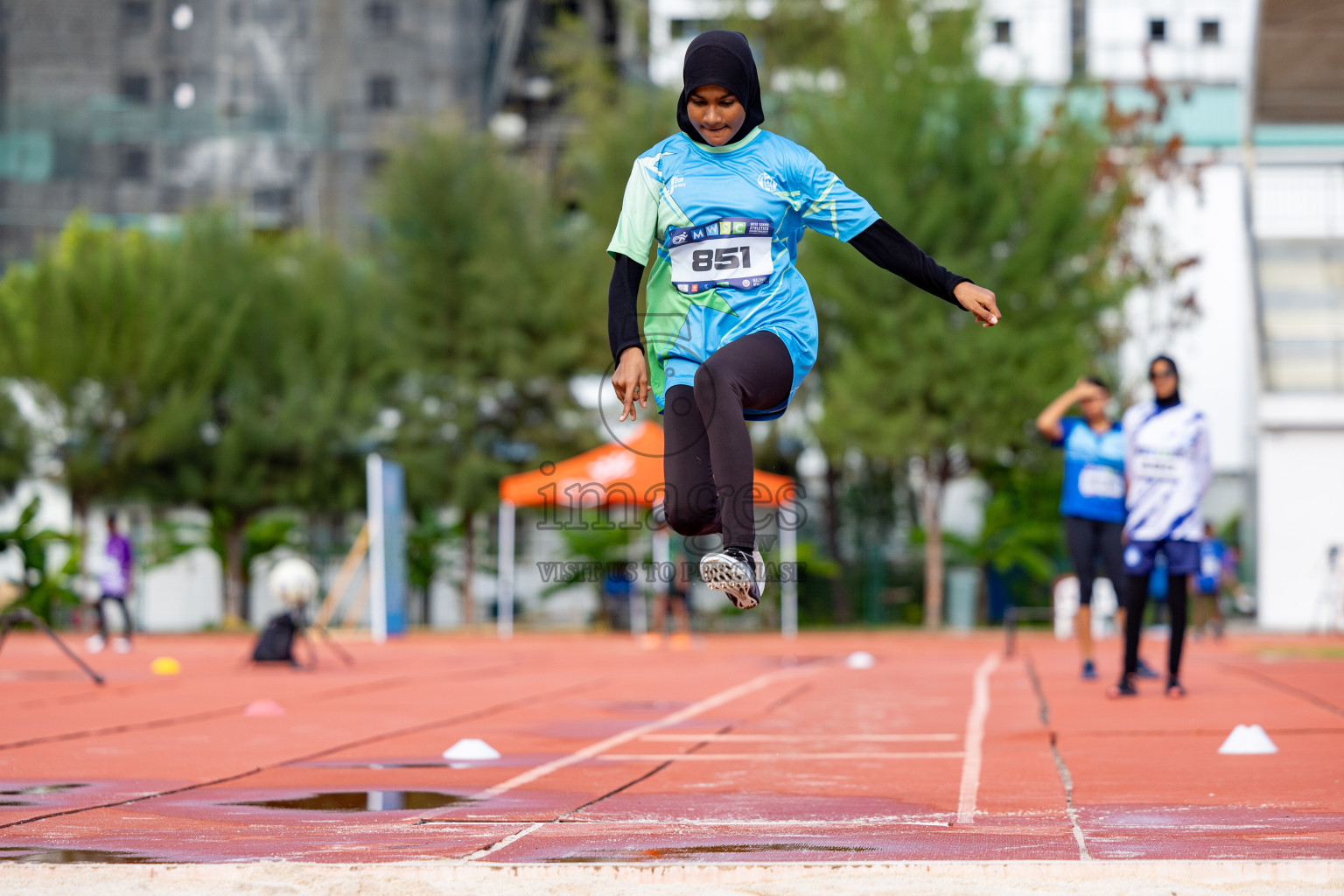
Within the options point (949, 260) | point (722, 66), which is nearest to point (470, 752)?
point (722, 66)

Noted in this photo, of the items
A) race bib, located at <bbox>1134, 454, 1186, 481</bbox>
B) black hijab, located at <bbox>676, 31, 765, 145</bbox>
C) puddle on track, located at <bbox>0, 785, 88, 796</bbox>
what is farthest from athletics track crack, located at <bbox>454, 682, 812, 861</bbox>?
race bib, located at <bbox>1134, 454, 1186, 481</bbox>

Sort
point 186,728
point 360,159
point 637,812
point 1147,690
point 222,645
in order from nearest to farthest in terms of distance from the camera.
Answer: point 637,812 → point 186,728 → point 1147,690 → point 222,645 → point 360,159

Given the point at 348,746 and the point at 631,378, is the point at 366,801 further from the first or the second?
the point at 348,746

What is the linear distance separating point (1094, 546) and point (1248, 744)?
462 cm

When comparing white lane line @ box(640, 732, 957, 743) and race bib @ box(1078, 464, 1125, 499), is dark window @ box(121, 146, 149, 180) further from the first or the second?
white lane line @ box(640, 732, 957, 743)

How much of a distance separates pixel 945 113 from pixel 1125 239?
5.39m

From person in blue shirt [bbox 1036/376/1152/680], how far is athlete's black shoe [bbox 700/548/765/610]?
250 inches

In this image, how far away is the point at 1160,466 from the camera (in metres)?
9.28

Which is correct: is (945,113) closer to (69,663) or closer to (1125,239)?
(1125,239)

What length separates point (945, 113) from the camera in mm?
24734

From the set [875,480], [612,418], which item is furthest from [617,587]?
[875,480]

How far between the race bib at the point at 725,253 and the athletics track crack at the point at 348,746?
2.46 meters

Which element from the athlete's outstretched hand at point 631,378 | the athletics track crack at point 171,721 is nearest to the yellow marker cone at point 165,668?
the athletics track crack at point 171,721

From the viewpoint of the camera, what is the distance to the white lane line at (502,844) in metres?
3.69
